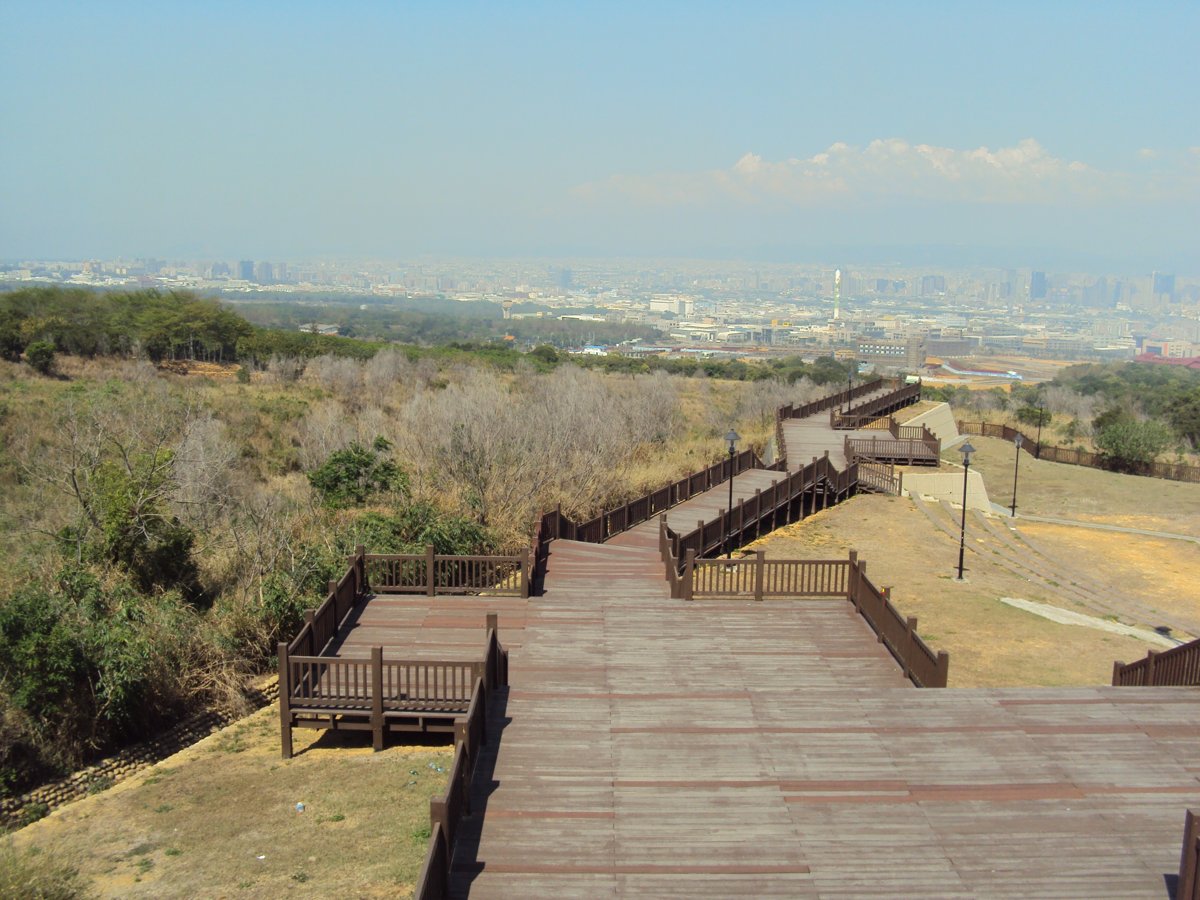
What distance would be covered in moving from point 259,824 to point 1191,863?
32.5 feet

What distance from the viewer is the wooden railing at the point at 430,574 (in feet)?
57.7

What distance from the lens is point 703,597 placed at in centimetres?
1780

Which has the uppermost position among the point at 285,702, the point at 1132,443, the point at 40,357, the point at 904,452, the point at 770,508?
the point at 40,357

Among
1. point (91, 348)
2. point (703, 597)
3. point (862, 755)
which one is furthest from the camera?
point (91, 348)

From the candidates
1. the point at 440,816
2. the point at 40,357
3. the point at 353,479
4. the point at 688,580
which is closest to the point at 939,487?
the point at 688,580

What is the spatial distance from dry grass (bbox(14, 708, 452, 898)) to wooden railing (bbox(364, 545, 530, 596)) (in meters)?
3.83

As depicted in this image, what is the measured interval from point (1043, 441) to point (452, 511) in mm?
43411

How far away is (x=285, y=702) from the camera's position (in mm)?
13430

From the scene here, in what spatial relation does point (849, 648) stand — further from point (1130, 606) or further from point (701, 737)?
point (1130, 606)

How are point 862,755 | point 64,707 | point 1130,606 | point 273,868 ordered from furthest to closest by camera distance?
point 1130,606 < point 64,707 < point 862,755 < point 273,868

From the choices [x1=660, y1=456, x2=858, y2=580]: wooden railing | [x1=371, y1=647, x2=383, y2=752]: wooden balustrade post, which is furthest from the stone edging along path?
[x1=660, y1=456, x2=858, y2=580]: wooden railing

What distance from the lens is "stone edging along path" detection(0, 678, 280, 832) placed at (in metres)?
13.6

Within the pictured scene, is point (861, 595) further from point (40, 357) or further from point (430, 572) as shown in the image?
point (40, 357)

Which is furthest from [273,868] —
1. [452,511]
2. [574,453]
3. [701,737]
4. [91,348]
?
[91,348]
